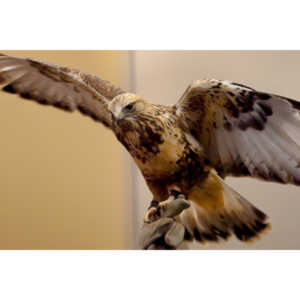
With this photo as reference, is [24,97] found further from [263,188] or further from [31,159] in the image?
[263,188]

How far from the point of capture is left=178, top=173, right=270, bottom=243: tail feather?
1313 mm

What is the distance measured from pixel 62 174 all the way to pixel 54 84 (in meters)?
0.32

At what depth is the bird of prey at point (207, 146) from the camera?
1.27 meters

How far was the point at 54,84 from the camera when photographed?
1.38m

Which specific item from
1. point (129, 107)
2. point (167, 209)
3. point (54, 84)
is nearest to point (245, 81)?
point (129, 107)

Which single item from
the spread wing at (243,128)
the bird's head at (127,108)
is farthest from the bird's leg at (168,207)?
the bird's head at (127,108)

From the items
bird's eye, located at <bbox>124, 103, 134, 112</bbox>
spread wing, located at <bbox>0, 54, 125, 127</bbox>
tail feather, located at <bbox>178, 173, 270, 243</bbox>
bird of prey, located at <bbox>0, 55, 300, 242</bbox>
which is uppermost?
spread wing, located at <bbox>0, 54, 125, 127</bbox>

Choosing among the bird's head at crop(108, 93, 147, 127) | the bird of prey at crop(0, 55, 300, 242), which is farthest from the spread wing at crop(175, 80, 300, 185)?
the bird's head at crop(108, 93, 147, 127)

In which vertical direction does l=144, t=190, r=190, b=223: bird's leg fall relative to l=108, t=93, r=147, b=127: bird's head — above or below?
below

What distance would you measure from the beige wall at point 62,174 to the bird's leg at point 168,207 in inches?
3.7

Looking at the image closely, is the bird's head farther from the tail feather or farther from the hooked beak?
the tail feather

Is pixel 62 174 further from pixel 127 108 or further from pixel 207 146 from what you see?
pixel 207 146
